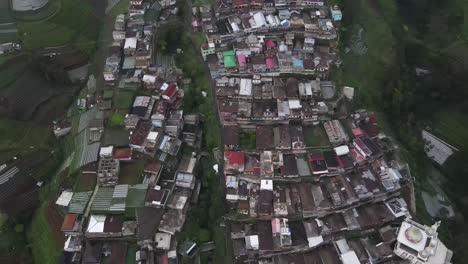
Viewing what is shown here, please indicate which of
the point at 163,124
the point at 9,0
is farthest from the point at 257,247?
the point at 9,0

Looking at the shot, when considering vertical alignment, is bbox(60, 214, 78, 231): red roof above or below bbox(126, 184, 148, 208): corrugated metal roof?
below

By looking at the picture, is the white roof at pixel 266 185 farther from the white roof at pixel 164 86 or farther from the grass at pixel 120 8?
the grass at pixel 120 8

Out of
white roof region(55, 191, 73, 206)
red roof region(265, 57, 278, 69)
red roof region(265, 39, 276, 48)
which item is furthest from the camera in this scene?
red roof region(265, 39, 276, 48)

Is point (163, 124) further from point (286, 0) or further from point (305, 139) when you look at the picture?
point (286, 0)

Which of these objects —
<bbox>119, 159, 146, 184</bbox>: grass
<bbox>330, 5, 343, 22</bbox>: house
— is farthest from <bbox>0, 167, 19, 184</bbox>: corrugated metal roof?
<bbox>330, 5, 343, 22</bbox>: house

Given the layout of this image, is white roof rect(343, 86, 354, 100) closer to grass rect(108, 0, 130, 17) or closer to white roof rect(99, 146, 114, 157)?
white roof rect(99, 146, 114, 157)
